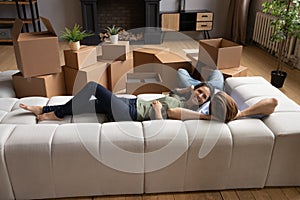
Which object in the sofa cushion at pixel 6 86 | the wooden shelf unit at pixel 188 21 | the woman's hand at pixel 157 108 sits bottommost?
the sofa cushion at pixel 6 86

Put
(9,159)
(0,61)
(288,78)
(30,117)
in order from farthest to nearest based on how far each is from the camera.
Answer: (0,61), (288,78), (30,117), (9,159)

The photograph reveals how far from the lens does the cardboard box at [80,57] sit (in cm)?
283

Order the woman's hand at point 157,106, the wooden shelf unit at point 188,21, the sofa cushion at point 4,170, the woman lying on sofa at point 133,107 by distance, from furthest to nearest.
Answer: the wooden shelf unit at point 188,21, the woman's hand at point 157,106, the woman lying on sofa at point 133,107, the sofa cushion at point 4,170

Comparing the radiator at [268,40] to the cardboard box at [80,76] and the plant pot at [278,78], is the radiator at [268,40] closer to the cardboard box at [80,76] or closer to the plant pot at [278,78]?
the plant pot at [278,78]

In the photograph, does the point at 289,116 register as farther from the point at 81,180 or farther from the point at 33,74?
the point at 33,74

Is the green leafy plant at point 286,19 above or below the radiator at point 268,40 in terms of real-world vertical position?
above

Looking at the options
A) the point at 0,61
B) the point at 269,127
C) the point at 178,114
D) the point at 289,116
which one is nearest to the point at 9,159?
the point at 178,114

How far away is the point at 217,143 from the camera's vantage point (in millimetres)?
1661

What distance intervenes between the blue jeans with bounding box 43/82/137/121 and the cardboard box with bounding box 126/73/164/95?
88 centimetres

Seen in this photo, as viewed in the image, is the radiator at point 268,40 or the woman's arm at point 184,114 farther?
the radiator at point 268,40

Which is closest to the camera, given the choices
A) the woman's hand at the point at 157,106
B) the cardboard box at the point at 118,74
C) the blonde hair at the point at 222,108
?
the blonde hair at the point at 222,108

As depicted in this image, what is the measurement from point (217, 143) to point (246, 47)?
4.09 m

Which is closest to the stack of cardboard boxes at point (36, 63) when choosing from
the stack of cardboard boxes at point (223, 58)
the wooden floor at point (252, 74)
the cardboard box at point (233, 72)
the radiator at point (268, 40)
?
the wooden floor at point (252, 74)

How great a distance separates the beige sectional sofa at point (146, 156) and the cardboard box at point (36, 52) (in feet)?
3.25
